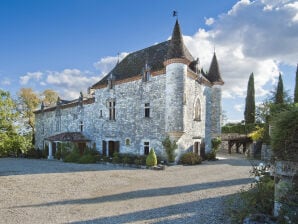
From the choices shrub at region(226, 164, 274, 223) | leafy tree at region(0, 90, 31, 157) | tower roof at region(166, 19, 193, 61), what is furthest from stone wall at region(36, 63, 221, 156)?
shrub at region(226, 164, 274, 223)

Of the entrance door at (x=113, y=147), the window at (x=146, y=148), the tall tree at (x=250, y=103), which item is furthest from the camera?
the tall tree at (x=250, y=103)

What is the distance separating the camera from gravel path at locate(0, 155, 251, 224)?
6.67 metres

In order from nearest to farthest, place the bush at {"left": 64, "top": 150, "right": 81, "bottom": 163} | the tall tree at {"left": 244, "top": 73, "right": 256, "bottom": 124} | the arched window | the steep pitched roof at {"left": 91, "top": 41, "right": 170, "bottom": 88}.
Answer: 1. the steep pitched roof at {"left": 91, "top": 41, "right": 170, "bottom": 88}
2. the arched window
3. the bush at {"left": 64, "top": 150, "right": 81, "bottom": 163}
4. the tall tree at {"left": 244, "top": 73, "right": 256, "bottom": 124}

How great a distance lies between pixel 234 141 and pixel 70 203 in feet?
87.1

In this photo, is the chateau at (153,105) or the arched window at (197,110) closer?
the chateau at (153,105)

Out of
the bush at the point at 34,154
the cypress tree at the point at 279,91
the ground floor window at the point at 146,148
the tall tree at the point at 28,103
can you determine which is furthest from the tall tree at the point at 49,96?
the cypress tree at the point at 279,91

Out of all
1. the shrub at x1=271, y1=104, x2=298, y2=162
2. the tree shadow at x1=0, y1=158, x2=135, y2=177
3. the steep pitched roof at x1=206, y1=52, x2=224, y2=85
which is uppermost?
the steep pitched roof at x1=206, y1=52, x2=224, y2=85

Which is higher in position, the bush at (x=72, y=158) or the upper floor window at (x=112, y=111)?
the upper floor window at (x=112, y=111)

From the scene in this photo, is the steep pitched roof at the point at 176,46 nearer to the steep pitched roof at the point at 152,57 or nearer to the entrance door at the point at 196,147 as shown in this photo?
the steep pitched roof at the point at 152,57

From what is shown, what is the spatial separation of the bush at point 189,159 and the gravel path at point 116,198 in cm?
466

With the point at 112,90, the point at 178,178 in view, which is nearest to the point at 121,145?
the point at 112,90

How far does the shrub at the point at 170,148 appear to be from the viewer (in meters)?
17.7

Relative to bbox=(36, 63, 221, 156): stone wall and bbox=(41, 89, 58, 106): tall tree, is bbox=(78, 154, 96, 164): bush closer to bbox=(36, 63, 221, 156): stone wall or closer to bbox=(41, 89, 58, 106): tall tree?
bbox=(36, 63, 221, 156): stone wall

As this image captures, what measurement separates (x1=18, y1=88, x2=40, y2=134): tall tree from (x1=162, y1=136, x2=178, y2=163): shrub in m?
29.3
